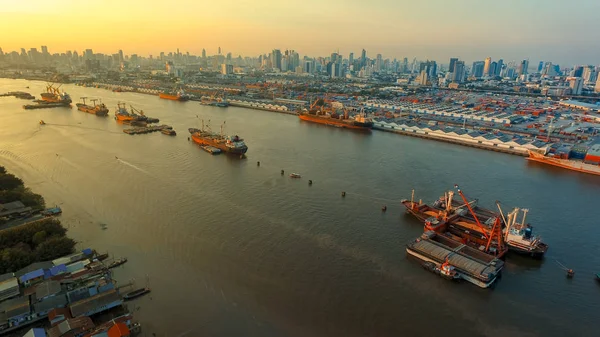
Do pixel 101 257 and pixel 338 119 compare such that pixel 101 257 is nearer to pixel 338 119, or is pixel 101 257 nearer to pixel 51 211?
pixel 51 211

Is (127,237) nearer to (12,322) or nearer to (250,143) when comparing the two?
(12,322)

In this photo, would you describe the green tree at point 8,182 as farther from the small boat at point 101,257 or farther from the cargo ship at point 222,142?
the cargo ship at point 222,142

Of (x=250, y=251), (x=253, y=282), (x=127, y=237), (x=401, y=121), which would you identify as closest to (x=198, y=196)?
(x=127, y=237)

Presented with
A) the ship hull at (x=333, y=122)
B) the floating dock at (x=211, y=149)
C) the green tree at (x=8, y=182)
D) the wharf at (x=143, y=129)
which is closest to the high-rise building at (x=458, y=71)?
the ship hull at (x=333, y=122)

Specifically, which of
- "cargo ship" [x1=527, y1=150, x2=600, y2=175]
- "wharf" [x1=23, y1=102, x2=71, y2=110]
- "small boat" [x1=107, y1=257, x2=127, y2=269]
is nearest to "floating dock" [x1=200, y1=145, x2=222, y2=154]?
"small boat" [x1=107, y1=257, x2=127, y2=269]

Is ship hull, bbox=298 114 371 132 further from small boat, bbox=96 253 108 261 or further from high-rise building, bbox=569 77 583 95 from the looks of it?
high-rise building, bbox=569 77 583 95

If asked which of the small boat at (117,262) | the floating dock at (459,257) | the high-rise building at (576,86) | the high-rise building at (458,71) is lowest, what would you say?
the small boat at (117,262)
